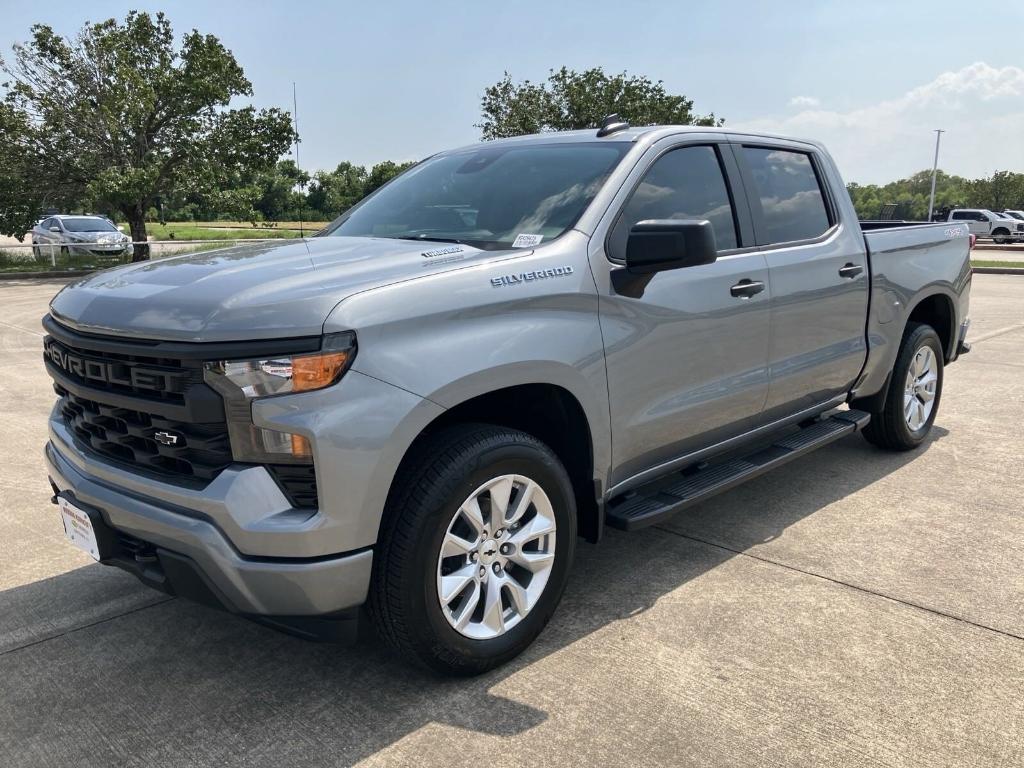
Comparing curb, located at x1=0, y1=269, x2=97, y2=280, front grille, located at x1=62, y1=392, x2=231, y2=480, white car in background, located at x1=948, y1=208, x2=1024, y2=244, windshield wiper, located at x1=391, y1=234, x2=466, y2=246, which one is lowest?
white car in background, located at x1=948, y1=208, x2=1024, y2=244

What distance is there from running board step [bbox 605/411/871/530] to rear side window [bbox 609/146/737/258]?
1001mm

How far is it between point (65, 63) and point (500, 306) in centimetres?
2243

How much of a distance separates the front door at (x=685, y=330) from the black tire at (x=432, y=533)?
21.8 inches

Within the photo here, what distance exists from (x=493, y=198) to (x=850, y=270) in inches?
80.5

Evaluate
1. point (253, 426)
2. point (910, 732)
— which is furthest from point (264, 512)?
point (910, 732)

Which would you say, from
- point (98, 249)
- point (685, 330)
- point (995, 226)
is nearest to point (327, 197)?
point (685, 330)

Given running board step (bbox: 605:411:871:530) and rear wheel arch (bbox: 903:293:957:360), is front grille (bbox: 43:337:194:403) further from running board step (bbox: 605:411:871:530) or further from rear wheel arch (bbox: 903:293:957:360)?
rear wheel arch (bbox: 903:293:957:360)

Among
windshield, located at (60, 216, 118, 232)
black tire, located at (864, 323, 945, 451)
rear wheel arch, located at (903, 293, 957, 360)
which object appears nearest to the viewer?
black tire, located at (864, 323, 945, 451)

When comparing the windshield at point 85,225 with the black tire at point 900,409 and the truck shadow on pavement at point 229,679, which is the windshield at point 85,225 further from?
the black tire at point 900,409

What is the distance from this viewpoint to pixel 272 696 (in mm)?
2826

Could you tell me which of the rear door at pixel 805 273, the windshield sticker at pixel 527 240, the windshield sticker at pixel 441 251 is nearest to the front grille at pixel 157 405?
the windshield sticker at pixel 441 251

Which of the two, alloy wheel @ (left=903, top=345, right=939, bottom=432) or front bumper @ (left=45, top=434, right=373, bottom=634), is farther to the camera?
alloy wheel @ (left=903, top=345, right=939, bottom=432)

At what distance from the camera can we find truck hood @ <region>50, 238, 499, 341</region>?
2.42 metres

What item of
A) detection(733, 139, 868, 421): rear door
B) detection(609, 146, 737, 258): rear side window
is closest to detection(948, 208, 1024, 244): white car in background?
detection(733, 139, 868, 421): rear door
